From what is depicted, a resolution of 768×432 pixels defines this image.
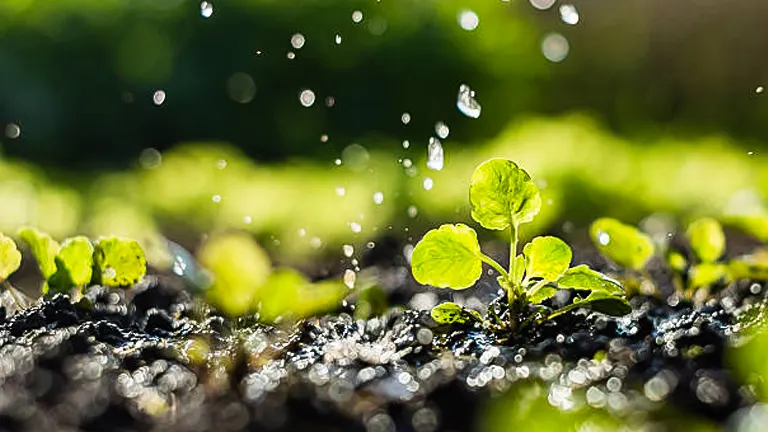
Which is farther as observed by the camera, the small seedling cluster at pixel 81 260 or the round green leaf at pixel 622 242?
the round green leaf at pixel 622 242

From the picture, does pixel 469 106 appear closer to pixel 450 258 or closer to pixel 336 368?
pixel 450 258

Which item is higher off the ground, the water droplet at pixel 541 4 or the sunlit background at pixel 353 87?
the water droplet at pixel 541 4

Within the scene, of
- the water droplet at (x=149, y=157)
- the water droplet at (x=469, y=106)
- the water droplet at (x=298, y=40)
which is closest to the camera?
the water droplet at (x=469, y=106)

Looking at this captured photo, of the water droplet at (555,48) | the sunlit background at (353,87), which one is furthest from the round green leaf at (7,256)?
the water droplet at (555,48)

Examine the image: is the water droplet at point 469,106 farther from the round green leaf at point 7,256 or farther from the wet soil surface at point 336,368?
the round green leaf at point 7,256

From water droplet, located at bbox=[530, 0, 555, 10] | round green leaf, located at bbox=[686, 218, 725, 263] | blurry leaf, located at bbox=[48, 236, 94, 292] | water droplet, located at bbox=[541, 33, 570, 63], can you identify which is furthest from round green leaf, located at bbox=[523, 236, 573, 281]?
water droplet, located at bbox=[530, 0, 555, 10]

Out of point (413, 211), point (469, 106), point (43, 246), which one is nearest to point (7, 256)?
point (43, 246)
